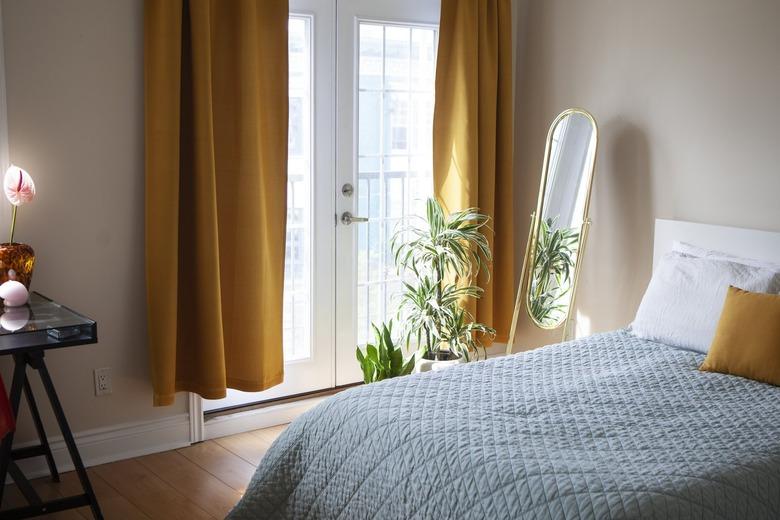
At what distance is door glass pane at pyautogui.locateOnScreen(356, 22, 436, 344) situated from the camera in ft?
12.8

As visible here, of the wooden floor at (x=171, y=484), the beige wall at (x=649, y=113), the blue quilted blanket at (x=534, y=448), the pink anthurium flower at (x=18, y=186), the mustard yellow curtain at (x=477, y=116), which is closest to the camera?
the blue quilted blanket at (x=534, y=448)

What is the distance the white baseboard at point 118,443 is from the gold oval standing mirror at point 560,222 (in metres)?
1.63

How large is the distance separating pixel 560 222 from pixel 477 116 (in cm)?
67

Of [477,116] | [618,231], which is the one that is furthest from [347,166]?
[618,231]

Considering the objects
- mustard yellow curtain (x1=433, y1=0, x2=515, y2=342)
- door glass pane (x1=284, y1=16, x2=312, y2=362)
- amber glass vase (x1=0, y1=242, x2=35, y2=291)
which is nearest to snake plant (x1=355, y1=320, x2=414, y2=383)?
door glass pane (x1=284, y1=16, x2=312, y2=362)

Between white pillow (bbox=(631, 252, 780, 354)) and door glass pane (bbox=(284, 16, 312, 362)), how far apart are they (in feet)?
4.99

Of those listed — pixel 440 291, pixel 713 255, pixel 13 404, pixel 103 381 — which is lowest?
pixel 103 381

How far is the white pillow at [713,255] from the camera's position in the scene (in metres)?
3.07

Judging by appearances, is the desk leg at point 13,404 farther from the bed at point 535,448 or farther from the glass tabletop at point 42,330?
the bed at point 535,448

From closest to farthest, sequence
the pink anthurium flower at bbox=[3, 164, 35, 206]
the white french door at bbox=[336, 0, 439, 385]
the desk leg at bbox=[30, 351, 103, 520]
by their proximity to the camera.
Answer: the desk leg at bbox=[30, 351, 103, 520]
the pink anthurium flower at bbox=[3, 164, 35, 206]
the white french door at bbox=[336, 0, 439, 385]

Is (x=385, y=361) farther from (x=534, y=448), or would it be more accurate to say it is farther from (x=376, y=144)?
(x=534, y=448)

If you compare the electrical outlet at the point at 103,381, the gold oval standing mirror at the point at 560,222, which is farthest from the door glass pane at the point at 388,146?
the electrical outlet at the point at 103,381

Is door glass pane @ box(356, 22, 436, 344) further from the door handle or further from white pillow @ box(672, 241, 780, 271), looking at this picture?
white pillow @ box(672, 241, 780, 271)

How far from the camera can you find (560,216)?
386 cm
